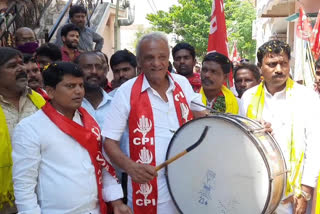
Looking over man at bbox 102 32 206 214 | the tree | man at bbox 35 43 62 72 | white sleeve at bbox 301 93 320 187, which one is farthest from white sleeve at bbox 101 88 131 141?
the tree

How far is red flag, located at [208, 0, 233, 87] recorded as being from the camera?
5.32 metres

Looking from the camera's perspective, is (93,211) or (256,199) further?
(93,211)

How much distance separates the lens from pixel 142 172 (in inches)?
87.4

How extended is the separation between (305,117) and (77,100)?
5.50 ft

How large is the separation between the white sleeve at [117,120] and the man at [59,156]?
0.08 m

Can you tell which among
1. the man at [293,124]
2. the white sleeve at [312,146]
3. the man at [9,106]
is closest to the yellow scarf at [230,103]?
the man at [293,124]

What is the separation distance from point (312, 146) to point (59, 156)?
183 cm

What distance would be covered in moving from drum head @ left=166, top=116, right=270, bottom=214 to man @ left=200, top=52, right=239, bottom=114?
1197 millimetres

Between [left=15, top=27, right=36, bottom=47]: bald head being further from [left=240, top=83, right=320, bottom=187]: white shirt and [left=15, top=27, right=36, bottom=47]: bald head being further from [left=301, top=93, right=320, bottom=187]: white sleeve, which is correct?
[left=301, top=93, right=320, bottom=187]: white sleeve

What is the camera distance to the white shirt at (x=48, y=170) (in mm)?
2043

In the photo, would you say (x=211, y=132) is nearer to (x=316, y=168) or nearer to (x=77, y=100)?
(x=77, y=100)

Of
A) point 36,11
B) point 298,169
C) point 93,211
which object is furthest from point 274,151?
point 36,11

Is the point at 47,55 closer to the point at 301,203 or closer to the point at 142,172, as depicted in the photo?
the point at 142,172

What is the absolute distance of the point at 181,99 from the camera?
2.50 m
